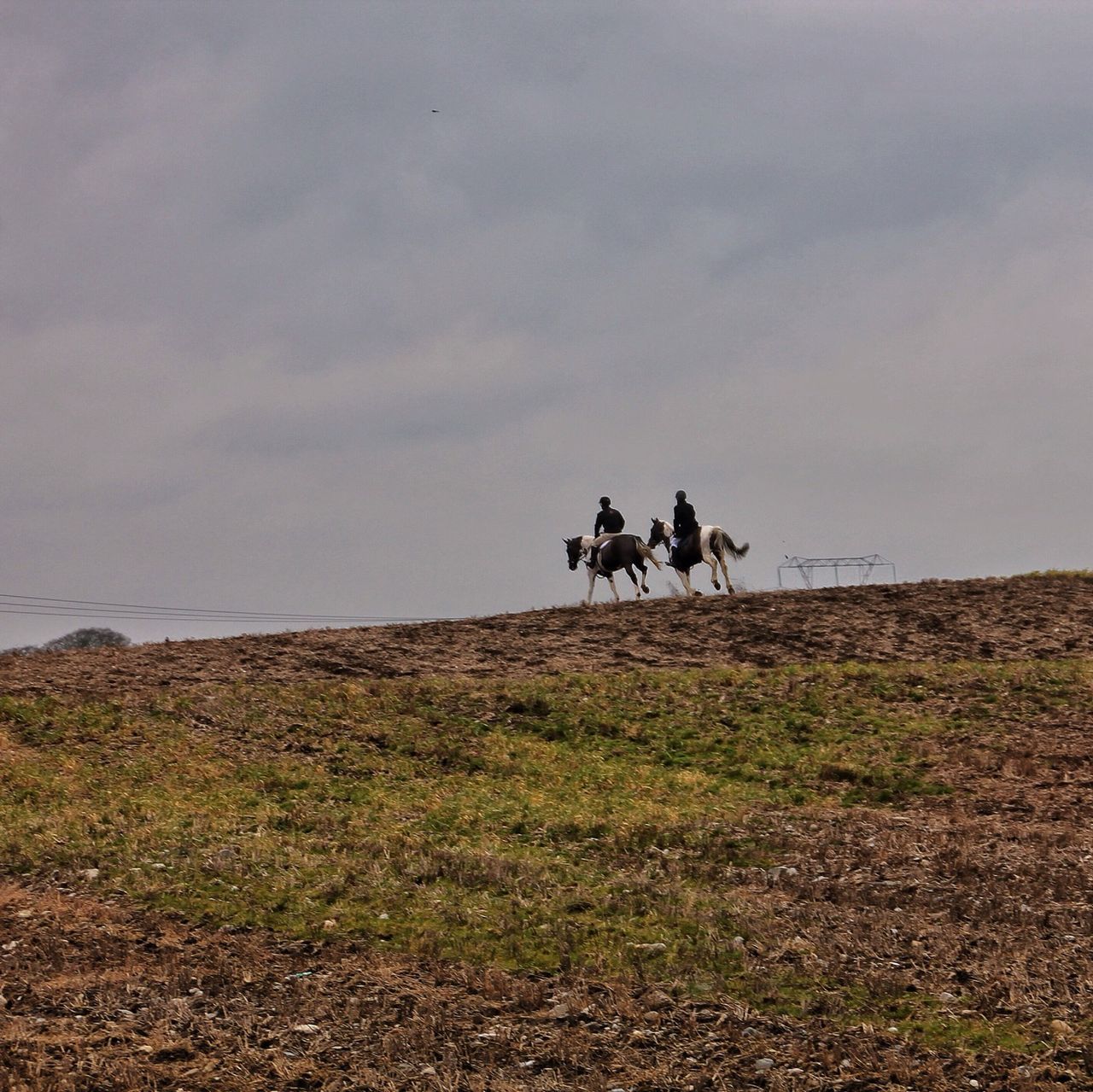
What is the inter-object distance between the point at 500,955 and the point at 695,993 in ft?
6.15

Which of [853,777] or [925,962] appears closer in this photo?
[925,962]

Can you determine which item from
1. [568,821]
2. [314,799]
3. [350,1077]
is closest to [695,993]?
[350,1077]

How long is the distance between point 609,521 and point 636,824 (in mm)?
18560

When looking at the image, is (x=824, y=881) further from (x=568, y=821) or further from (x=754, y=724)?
(x=754, y=724)

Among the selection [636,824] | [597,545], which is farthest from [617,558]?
[636,824]

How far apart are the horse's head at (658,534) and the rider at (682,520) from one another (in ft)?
2.12

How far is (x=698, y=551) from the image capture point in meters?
33.7

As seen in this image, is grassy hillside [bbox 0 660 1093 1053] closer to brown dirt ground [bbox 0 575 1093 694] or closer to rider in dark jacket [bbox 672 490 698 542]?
brown dirt ground [bbox 0 575 1093 694]

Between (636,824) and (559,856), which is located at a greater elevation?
(636,824)

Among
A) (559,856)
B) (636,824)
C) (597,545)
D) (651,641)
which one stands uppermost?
(597,545)

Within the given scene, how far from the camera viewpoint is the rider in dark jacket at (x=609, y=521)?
3547 centimetres

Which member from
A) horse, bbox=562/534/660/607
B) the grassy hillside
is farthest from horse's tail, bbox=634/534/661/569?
the grassy hillside

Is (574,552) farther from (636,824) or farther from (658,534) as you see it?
(636,824)

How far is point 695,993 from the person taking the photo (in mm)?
11258
